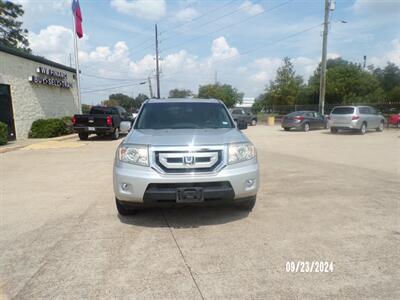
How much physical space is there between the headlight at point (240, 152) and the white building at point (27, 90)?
1531cm

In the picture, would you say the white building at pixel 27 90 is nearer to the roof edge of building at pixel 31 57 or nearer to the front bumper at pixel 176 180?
the roof edge of building at pixel 31 57

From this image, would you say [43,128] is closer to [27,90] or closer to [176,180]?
[27,90]

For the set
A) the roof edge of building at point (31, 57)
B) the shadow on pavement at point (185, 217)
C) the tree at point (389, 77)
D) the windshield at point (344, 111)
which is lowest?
the shadow on pavement at point (185, 217)

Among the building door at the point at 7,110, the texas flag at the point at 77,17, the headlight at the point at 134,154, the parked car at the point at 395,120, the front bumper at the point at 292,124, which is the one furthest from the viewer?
the parked car at the point at 395,120

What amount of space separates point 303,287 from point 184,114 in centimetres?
342

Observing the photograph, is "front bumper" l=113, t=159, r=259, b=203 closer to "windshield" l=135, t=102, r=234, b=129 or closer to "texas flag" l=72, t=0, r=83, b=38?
"windshield" l=135, t=102, r=234, b=129

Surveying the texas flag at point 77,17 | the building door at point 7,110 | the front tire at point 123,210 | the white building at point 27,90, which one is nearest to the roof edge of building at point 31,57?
the white building at point 27,90


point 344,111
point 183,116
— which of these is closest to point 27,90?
point 183,116

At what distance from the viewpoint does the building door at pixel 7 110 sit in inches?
615

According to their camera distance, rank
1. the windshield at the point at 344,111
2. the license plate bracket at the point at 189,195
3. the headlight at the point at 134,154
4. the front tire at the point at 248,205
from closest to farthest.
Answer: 1. the license plate bracket at the point at 189,195
2. the headlight at the point at 134,154
3. the front tire at the point at 248,205
4. the windshield at the point at 344,111

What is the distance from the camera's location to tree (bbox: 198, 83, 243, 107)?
250ft

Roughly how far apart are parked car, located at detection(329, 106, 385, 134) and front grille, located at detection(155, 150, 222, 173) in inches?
686

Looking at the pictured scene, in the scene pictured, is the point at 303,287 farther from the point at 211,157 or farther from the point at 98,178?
the point at 98,178

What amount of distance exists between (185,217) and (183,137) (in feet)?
3.98
